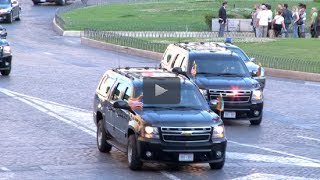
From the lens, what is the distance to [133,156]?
1659 centimetres

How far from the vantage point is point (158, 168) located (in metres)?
17.1

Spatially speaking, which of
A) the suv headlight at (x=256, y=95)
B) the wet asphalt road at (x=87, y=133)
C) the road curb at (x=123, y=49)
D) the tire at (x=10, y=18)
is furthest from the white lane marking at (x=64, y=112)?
the tire at (x=10, y=18)

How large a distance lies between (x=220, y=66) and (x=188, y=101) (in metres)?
6.73

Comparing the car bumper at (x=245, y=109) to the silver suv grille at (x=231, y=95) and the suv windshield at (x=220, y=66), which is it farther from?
the suv windshield at (x=220, y=66)

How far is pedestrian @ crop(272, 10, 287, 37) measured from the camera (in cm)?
4619

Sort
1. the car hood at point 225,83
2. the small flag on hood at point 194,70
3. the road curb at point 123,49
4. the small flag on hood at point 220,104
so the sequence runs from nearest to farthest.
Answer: the small flag on hood at point 220,104 < the car hood at point 225,83 < the small flag on hood at point 194,70 < the road curb at point 123,49

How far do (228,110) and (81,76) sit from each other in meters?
11.1

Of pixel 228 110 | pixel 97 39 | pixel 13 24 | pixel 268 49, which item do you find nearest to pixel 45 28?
pixel 13 24

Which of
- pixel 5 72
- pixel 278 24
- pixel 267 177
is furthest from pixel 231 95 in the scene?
pixel 278 24

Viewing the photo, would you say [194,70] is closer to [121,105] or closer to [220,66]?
[220,66]

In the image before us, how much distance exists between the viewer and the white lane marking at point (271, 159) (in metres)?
18.0

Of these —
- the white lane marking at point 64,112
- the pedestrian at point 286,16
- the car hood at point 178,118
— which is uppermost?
the car hood at point 178,118

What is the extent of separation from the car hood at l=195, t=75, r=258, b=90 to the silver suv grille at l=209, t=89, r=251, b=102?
4.0 inches

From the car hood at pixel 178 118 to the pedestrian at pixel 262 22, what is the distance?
28742 millimetres
